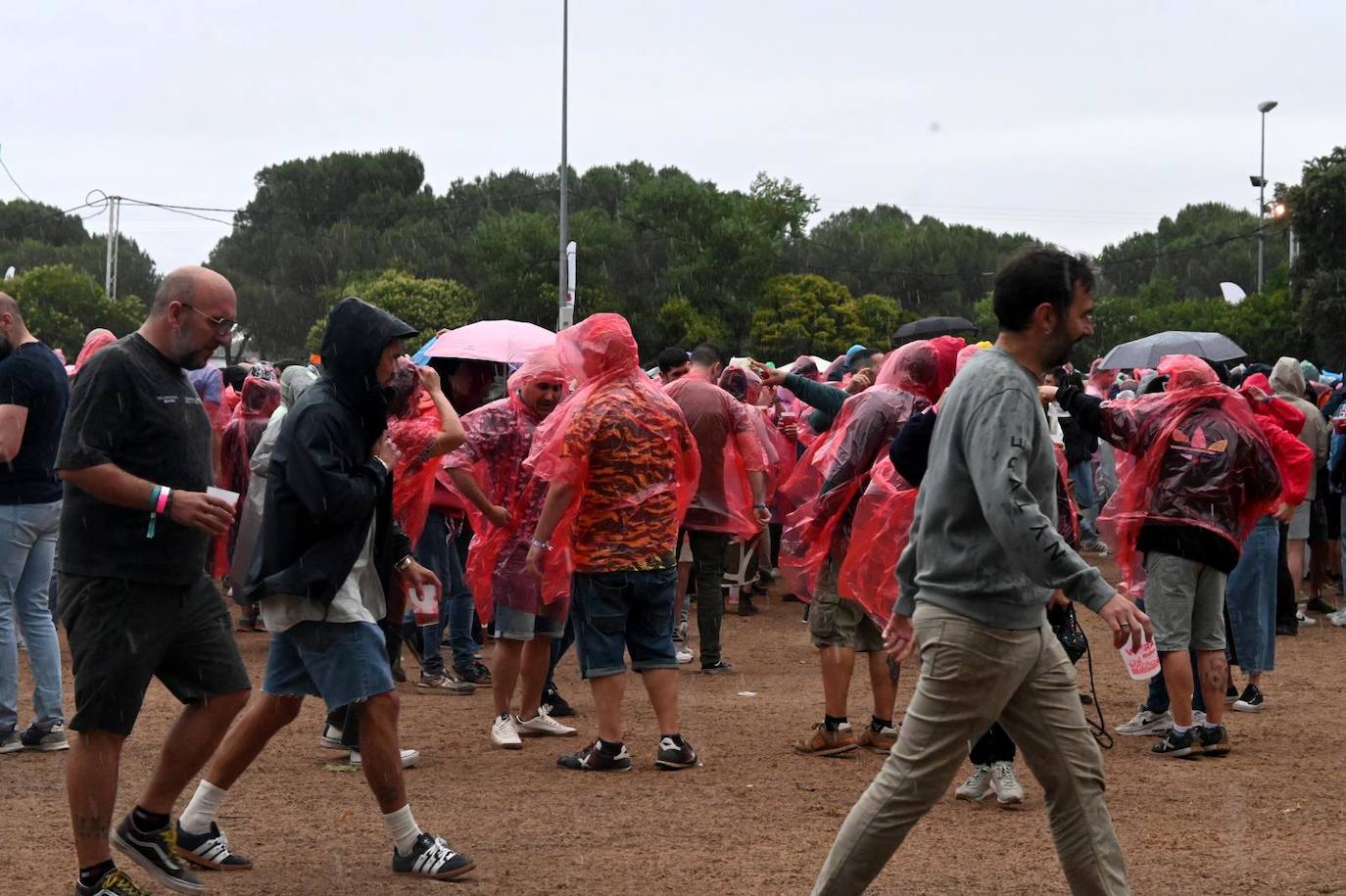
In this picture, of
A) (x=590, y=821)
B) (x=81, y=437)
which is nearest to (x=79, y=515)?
(x=81, y=437)

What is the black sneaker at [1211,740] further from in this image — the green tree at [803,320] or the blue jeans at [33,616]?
the green tree at [803,320]

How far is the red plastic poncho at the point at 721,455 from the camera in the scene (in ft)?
31.1

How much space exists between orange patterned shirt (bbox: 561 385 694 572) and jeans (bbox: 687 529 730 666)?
3.17 m

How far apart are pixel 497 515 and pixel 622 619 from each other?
925 millimetres

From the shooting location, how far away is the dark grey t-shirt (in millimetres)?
4848

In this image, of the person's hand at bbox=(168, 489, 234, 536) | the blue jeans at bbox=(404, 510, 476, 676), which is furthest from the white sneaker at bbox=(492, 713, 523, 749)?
the person's hand at bbox=(168, 489, 234, 536)

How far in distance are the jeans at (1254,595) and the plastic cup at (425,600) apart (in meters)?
5.13

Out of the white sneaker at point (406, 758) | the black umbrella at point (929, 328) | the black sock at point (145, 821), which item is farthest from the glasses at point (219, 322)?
the black umbrella at point (929, 328)

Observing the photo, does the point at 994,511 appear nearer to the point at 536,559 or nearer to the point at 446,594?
the point at 536,559

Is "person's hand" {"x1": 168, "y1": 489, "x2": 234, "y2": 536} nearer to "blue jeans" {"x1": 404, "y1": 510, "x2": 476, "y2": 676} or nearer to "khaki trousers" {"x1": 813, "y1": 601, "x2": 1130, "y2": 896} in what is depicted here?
"khaki trousers" {"x1": 813, "y1": 601, "x2": 1130, "y2": 896}

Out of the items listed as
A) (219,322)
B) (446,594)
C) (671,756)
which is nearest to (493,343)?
(446,594)

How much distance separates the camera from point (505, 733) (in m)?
7.75

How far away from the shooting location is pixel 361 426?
5180 millimetres

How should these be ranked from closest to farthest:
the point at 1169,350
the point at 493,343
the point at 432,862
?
the point at 432,862 → the point at 493,343 → the point at 1169,350
